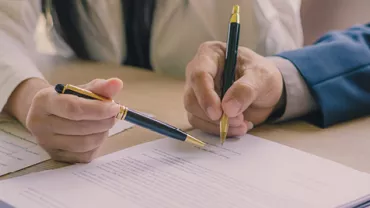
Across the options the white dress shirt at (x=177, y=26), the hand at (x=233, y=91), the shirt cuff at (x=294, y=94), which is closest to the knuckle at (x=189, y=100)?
the hand at (x=233, y=91)

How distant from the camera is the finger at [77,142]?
609mm

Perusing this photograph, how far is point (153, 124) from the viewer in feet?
2.09

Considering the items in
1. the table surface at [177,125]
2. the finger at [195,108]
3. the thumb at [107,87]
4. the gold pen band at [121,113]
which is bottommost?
the table surface at [177,125]

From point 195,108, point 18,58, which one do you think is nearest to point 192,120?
point 195,108

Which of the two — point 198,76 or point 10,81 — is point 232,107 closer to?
point 198,76

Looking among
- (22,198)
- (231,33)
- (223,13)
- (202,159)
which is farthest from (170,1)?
(22,198)

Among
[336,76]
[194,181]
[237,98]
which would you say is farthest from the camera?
[336,76]

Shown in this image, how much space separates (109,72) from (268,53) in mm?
271

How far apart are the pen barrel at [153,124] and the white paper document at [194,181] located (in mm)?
17

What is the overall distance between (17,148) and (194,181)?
0.21 meters

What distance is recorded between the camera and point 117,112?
1.96ft

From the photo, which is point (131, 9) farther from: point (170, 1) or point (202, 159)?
point (202, 159)

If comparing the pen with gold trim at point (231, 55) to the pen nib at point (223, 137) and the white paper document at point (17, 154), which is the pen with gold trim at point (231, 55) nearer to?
the pen nib at point (223, 137)

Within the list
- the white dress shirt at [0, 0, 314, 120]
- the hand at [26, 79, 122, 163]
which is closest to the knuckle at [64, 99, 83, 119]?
the hand at [26, 79, 122, 163]
